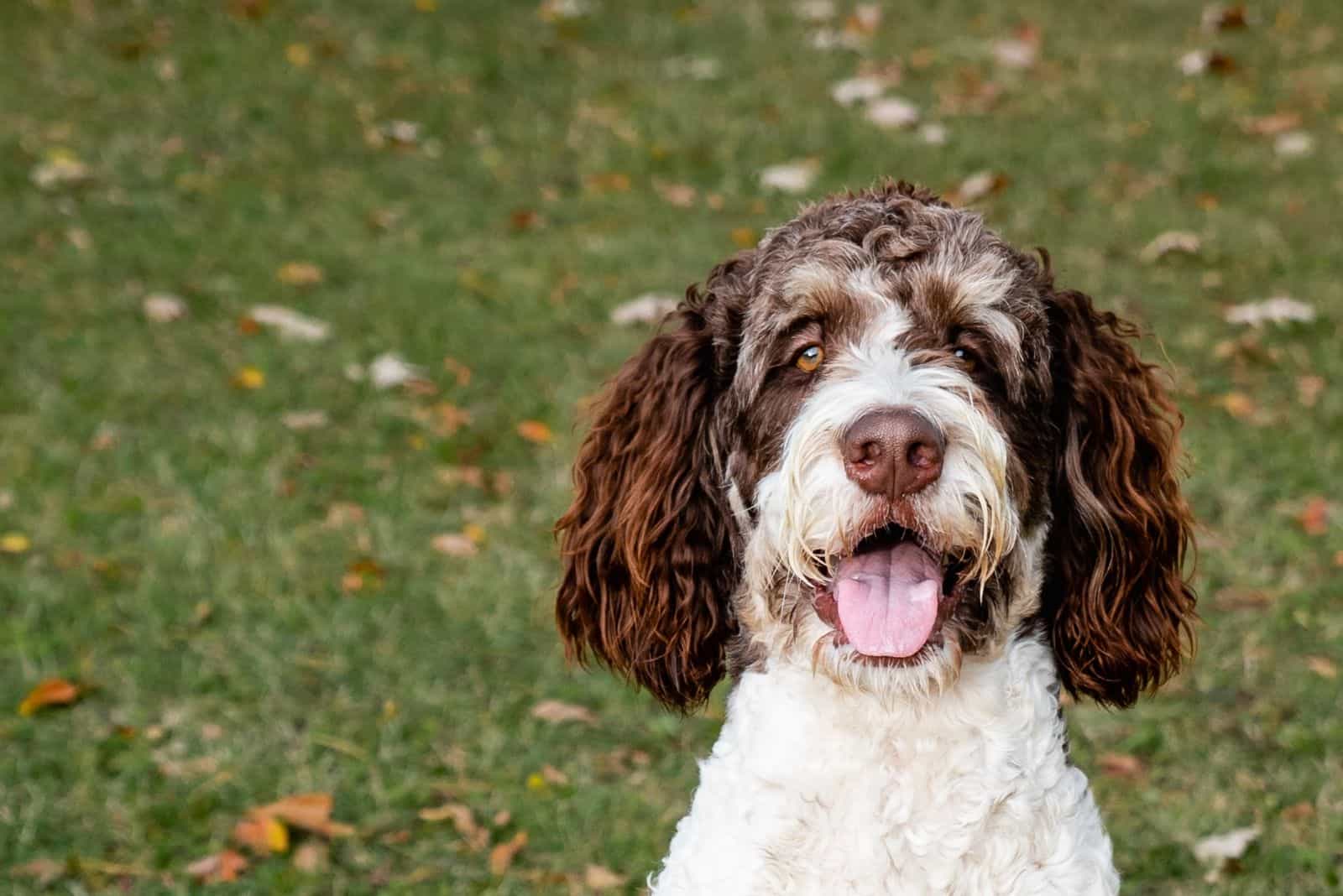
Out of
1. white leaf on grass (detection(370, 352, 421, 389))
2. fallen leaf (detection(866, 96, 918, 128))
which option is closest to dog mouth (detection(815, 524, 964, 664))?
white leaf on grass (detection(370, 352, 421, 389))

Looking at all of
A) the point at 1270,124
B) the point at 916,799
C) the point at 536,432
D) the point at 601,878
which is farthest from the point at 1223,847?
the point at 1270,124

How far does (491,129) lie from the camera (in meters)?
10.6

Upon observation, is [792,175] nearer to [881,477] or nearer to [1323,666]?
[1323,666]

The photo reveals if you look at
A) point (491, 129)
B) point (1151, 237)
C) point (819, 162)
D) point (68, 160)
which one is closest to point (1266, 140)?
point (1151, 237)

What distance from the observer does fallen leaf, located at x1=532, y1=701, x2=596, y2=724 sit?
5273mm

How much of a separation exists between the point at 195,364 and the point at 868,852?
214 inches

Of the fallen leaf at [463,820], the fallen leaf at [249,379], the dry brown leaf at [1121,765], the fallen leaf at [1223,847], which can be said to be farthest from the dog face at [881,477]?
the fallen leaf at [249,379]

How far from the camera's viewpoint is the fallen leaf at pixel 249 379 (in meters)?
7.50

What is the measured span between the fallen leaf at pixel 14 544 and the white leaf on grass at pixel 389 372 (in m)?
1.81

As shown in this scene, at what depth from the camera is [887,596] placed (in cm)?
293

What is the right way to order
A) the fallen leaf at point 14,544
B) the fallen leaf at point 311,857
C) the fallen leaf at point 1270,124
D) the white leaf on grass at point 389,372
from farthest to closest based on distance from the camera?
the fallen leaf at point 1270,124, the white leaf on grass at point 389,372, the fallen leaf at point 14,544, the fallen leaf at point 311,857

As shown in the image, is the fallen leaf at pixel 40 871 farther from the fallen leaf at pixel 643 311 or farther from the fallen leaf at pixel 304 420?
the fallen leaf at pixel 643 311

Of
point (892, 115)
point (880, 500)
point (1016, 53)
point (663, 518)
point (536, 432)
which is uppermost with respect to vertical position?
point (880, 500)

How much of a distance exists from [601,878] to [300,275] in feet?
16.0
